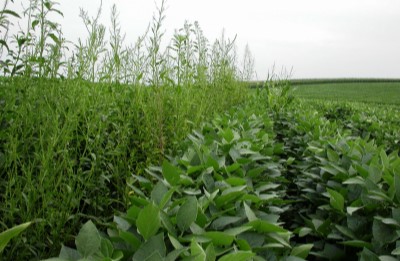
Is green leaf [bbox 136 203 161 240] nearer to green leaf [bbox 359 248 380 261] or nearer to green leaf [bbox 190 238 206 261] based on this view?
green leaf [bbox 190 238 206 261]

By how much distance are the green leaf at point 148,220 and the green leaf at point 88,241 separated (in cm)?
13

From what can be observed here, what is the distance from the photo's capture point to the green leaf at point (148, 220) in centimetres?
114

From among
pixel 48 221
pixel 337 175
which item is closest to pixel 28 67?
pixel 48 221

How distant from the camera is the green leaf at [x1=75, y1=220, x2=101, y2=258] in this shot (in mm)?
1093

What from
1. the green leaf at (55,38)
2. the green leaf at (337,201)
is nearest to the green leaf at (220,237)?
the green leaf at (337,201)

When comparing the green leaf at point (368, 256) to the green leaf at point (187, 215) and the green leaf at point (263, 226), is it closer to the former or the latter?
the green leaf at point (263, 226)

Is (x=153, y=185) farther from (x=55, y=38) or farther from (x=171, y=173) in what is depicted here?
(x=55, y=38)

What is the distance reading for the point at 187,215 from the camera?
1.27 m

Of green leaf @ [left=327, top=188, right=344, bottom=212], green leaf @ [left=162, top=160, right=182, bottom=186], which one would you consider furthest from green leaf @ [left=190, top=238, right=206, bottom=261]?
green leaf @ [left=327, top=188, right=344, bottom=212]

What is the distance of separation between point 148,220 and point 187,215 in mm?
173

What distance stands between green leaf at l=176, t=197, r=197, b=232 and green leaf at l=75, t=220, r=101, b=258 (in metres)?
0.29

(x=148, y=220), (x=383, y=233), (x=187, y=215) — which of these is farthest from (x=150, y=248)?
(x=383, y=233)

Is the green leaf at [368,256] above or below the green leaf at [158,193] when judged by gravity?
below

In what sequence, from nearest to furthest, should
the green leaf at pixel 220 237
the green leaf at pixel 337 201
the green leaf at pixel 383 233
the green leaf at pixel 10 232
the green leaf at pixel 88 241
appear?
1. the green leaf at pixel 10 232
2. the green leaf at pixel 88 241
3. the green leaf at pixel 220 237
4. the green leaf at pixel 383 233
5. the green leaf at pixel 337 201
